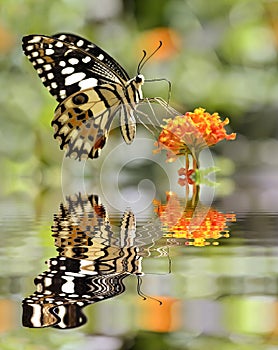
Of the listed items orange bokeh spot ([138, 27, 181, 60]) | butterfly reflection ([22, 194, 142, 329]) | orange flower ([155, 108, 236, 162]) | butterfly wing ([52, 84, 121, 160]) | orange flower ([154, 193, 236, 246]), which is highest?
orange bokeh spot ([138, 27, 181, 60])

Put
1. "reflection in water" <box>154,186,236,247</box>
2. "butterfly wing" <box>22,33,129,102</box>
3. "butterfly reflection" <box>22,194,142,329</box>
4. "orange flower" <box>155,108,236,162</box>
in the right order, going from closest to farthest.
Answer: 1. "butterfly reflection" <box>22,194,142,329</box>
2. "reflection in water" <box>154,186,236,247</box>
3. "orange flower" <box>155,108,236,162</box>
4. "butterfly wing" <box>22,33,129,102</box>

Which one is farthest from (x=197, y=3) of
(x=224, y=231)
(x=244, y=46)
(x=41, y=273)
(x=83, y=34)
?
(x=41, y=273)

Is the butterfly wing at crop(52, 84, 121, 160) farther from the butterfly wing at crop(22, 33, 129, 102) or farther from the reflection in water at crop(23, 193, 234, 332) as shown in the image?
the reflection in water at crop(23, 193, 234, 332)

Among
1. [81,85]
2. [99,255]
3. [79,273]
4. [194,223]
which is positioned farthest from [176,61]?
[79,273]

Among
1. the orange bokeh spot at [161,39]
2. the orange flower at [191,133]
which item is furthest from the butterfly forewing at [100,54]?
the orange bokeh spot at [161,39]

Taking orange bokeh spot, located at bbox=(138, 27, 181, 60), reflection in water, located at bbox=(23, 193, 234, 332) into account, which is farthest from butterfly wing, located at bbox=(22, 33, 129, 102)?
reflection in water, located at bbox=(23, 193, 234, 332)

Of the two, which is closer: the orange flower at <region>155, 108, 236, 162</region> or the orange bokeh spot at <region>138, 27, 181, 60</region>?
the orange flower at <region>155, 108, 236, 162</region>

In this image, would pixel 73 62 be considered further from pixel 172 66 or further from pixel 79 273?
pixel 79 273
